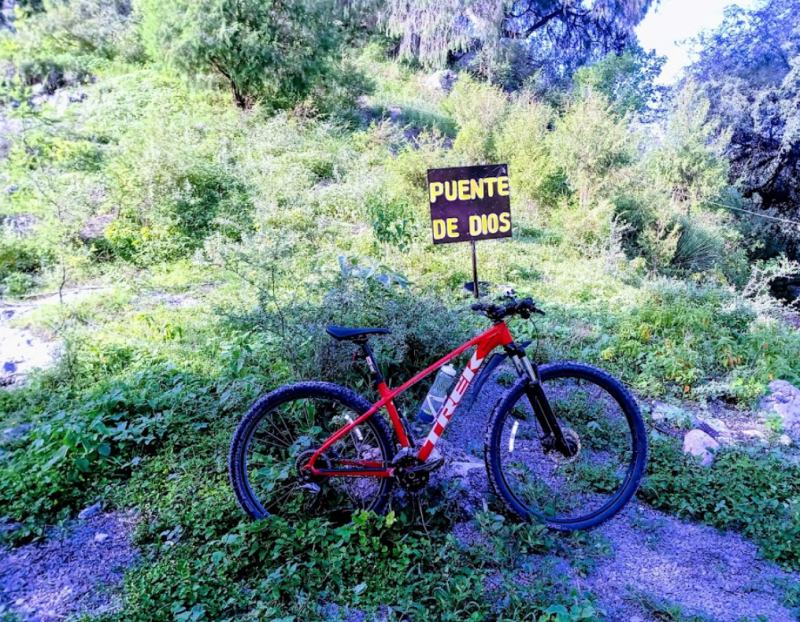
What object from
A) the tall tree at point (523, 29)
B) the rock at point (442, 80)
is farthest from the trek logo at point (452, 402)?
the tall tree at point (523, 29)

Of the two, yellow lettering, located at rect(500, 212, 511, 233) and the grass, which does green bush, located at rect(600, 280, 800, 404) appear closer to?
the grass

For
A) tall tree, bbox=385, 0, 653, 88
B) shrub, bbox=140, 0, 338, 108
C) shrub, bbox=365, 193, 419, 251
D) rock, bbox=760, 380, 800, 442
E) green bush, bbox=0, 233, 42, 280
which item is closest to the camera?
rock, bbox=760, 380, 800, 442

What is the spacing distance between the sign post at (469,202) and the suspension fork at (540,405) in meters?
2.06

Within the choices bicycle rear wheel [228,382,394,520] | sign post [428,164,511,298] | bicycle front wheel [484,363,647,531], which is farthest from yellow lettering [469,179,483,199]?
bicycle rear wheel [228,382,394,520]

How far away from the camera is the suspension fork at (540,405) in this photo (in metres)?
2.24

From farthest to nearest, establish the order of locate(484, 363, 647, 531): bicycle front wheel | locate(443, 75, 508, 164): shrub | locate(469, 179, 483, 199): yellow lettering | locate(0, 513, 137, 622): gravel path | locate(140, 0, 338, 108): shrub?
locate(443, 75, 508, 164): shrub
locate(140, 0, 338, 108): shrub
locate(469, 179, 483, 199): yellow lettering
locate(484, 363, 647, 531): bicycle front wheel
locate(0, 513, 137, 622): gravel path

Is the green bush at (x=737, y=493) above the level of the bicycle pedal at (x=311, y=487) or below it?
below

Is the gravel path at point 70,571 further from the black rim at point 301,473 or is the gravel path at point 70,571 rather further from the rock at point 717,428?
the rock at point 717,428

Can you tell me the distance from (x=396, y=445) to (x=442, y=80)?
53.8ft

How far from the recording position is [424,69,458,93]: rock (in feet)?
53.5

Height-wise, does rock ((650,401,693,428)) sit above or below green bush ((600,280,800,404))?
below

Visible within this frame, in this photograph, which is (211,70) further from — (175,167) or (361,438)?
(361,438)

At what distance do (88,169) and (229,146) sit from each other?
2.26 m

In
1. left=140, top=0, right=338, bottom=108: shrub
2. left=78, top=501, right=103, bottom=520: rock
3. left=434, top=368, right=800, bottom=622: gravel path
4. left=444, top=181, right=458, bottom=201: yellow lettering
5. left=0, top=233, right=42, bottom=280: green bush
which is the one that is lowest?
left=434, top=368, right=800, bottom=622: gravel path
